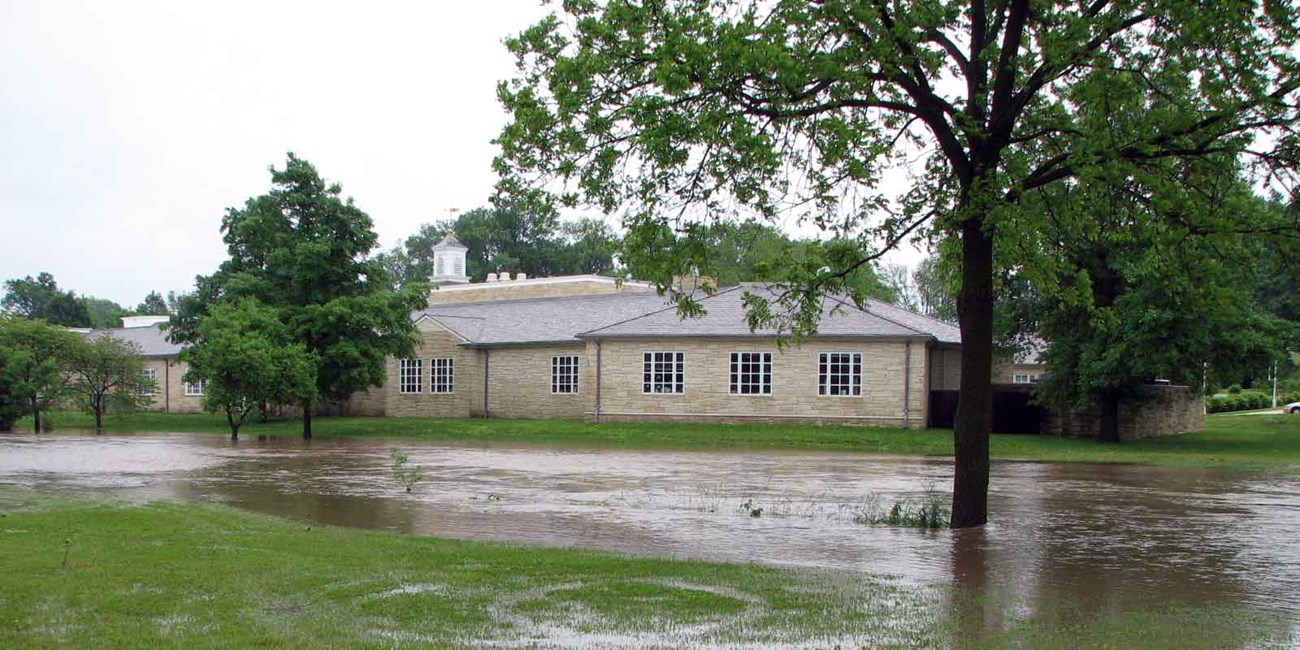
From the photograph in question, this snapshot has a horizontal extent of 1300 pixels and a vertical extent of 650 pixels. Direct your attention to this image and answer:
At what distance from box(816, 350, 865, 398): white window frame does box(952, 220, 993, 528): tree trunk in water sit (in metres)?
24.2

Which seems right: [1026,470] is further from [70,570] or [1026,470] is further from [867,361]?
[70,570]

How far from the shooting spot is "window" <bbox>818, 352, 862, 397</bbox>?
40094 millimetres

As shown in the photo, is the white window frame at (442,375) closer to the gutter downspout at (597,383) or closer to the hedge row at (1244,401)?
the gutter downspout at (597,383)

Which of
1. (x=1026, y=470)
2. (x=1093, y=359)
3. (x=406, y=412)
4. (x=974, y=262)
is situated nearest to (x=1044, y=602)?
(x=974, y=262)

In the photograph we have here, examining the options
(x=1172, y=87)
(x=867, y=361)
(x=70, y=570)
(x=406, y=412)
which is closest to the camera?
(x=70, y=570)

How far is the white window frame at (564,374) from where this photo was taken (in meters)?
47.2

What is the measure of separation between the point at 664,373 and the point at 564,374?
21.1 ft

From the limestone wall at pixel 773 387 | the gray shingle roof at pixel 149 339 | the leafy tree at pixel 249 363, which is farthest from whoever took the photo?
the gray shingle roof at pixel 149 339

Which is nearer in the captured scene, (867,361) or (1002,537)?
(1002,537)

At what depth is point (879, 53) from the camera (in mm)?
13516

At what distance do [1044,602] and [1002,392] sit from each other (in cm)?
3306

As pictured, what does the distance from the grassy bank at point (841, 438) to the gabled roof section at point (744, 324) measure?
335 cm

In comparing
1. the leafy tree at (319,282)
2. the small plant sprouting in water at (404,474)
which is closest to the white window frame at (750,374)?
the leafy tree at (319,282)

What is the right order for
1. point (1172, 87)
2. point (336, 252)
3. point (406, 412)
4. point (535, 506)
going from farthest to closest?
point (406, 412) < point (336, 252) < point (535, 506) < point (1172, 87)
